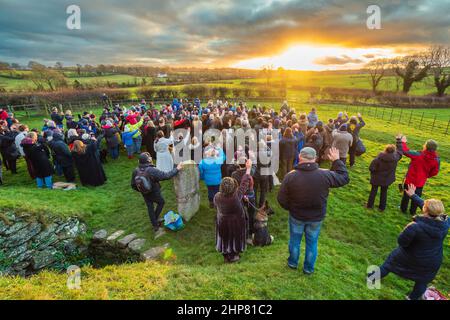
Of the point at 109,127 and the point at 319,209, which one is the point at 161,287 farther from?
the point at 109,127

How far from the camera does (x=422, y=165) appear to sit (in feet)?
21.8

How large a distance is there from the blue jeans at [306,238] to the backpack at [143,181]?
11.7 feet

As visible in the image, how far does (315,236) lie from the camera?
13.8ft

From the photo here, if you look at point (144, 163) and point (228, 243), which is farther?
point (144, 163)

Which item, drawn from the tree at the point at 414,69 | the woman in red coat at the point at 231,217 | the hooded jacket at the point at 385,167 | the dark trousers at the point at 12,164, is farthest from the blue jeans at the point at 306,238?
the tree at the point at 414,69

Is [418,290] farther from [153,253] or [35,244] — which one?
[35,244]

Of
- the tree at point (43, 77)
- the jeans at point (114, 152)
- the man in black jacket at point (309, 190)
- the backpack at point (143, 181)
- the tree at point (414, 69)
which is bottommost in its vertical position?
the jeans at point (114, 152)

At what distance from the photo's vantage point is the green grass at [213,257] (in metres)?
4.03

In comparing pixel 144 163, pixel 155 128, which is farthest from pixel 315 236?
pixel 155 128

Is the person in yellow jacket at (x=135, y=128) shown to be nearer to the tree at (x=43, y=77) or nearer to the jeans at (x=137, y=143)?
the jeans at (x=137, y=143)

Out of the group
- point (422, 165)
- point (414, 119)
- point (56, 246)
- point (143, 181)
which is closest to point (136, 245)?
point (143, 181)

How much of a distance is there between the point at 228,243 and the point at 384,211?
5.67 meters
